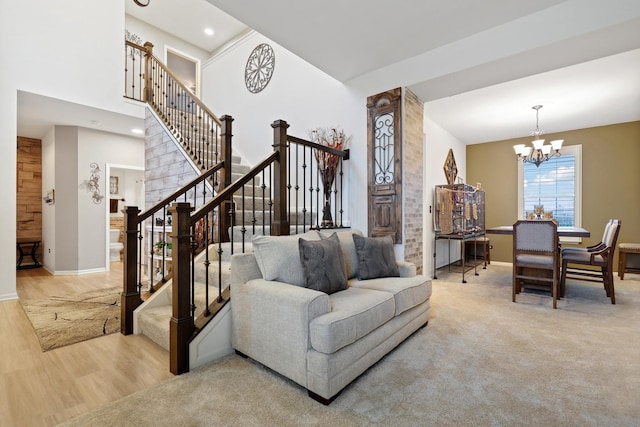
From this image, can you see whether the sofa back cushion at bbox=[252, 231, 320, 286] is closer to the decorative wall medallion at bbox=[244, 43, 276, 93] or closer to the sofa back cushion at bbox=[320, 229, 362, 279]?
the sofa back cushion at bbox=[320, 229, 362, 279]

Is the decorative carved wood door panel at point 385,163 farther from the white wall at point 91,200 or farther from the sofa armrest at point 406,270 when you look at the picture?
the white wall at point 91,200

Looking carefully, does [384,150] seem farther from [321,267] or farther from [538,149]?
[538,149]

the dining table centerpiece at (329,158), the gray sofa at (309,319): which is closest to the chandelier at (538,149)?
the dining table centerpiece at (329,158)

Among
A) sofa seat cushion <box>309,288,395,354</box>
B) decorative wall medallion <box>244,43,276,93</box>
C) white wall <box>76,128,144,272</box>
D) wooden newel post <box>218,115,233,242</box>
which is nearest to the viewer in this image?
sofa seat cushion <box>309,288,395,354</box>

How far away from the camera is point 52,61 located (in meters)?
4.42

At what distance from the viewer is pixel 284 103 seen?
15.9 feet

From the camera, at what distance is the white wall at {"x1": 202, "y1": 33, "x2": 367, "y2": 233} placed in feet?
13.2

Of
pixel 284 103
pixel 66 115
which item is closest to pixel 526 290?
pixel 284 103

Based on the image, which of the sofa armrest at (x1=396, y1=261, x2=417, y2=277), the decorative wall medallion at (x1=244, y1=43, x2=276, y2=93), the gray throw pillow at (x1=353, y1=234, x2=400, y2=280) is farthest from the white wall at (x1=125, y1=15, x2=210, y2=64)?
the sofa armrest at (x1=396, y1=261, x2=417, y2=277)

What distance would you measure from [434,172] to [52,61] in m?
6.22

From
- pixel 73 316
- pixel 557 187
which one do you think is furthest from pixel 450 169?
pixel 73 316

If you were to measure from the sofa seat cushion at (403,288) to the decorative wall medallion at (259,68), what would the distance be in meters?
3.90

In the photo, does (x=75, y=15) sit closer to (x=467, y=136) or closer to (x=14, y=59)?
(x=14, y=59)

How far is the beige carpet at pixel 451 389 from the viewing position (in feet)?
5.19
